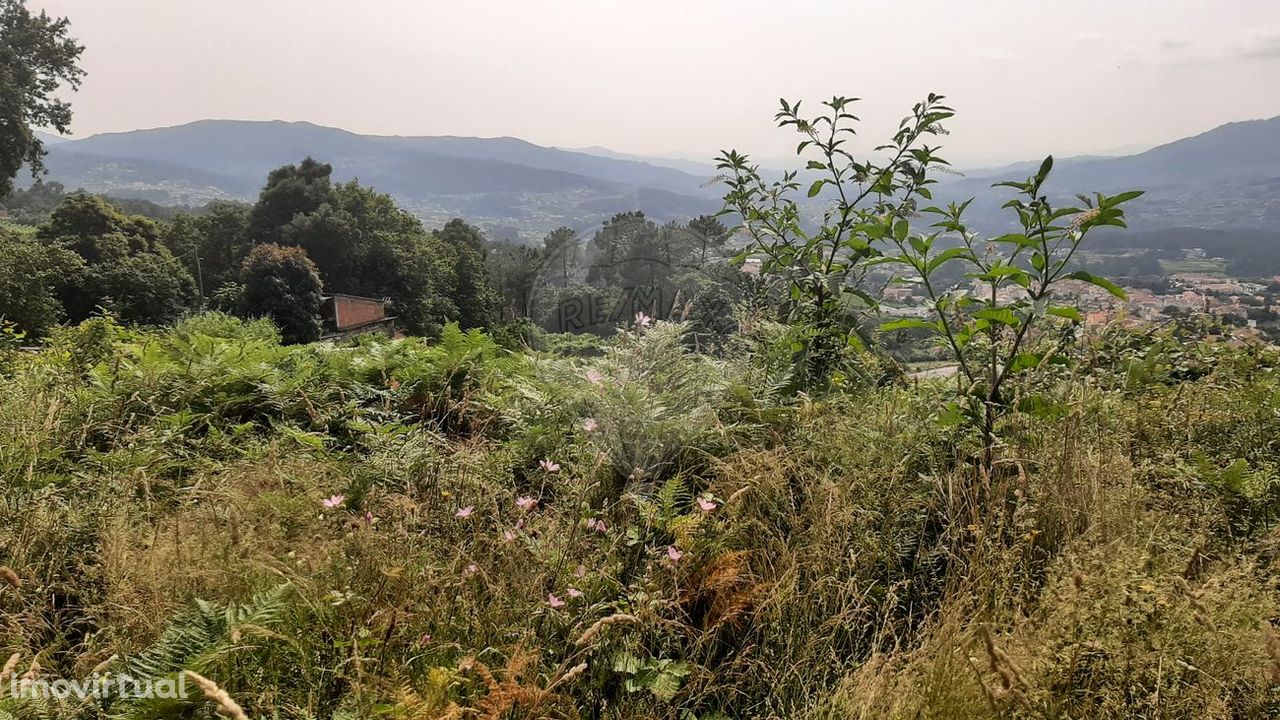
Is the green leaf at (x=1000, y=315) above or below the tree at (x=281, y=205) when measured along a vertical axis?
below

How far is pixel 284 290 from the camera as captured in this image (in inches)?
1276

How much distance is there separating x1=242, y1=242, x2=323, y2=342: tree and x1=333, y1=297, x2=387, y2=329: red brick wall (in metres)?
2.34

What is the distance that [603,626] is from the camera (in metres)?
1.49

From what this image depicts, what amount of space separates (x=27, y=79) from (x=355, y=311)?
681 inches

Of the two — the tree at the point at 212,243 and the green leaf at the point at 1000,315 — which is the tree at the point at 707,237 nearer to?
the green leaf at the point at 1000,315

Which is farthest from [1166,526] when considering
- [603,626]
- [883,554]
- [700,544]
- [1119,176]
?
[1119,176]

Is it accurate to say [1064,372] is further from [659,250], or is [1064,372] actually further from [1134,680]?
[659,250]

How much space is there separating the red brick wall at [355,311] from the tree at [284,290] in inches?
92.2

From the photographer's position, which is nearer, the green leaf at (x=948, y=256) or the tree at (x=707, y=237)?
the green leaf at (x=948, y=256)

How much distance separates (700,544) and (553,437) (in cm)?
92

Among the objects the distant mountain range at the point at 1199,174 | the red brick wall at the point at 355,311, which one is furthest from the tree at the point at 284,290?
the distant mountain range at the point at 1199,174

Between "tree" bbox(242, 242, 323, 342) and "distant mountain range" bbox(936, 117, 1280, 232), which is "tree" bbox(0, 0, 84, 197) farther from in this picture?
"distant mountain range" bbox(936, 117, 1280, 232)

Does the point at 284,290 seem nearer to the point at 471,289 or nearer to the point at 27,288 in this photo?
the point at 27,288

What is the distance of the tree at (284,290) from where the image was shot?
3241cm
